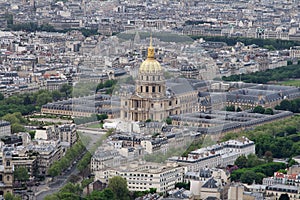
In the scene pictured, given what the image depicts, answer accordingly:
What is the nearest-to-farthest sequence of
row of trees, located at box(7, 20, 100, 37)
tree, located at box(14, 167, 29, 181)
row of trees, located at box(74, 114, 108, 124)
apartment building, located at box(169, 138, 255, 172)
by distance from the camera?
1. tree, located at box(14, 167, 29, 181)
2. apartment building, located at box(169, 138, 255, 172)
3. row of trees, located at box(74, 114, 108, 124)
4. row of trees, located at box(7, 20, 100, 37)

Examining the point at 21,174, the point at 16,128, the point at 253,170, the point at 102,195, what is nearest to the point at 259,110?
the point at 16,128

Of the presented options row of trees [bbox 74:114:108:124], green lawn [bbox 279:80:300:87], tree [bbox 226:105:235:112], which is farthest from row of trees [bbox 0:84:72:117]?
green lawn [bbox 279:80:300:87]

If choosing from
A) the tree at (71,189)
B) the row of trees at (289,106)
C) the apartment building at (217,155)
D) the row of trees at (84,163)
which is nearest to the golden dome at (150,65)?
the row of trees at (289,106)

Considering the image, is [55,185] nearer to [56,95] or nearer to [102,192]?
[102,192]

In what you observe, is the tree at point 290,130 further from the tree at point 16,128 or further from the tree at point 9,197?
the tree at point 9,197

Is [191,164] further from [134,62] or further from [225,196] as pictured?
[134,62]

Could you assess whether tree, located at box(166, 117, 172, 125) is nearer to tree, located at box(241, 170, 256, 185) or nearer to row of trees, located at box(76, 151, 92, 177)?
row of trees, located at box(76, 151, 92, 177)
